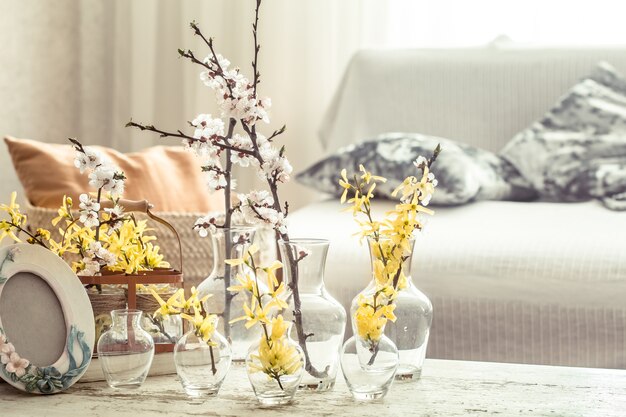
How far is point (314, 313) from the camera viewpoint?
1099 mm

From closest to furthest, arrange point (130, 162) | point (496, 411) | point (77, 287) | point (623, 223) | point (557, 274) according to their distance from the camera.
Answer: point (496, 411)
point (77, 287)
point (557, 274)
point (623, 223)
point (130, 162)

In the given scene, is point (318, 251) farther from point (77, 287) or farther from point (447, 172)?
point (447, 172)

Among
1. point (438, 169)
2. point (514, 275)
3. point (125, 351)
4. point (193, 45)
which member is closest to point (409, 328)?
point (125, 351)

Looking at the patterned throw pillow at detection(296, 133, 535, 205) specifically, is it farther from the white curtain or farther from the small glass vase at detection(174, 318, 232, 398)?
the small glass vase at detection(174, 318, 232, 398)

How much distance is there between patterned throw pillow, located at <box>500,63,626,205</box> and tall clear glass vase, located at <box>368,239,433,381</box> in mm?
1437

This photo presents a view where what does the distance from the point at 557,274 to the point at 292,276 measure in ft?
3.26

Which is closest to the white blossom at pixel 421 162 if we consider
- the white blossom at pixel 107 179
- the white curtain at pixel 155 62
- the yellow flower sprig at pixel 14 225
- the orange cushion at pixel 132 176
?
the white blossom at pixel 107 179

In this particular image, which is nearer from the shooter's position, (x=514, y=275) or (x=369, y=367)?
(x=369, y=367)

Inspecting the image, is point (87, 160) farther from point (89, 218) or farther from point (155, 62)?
point (155, 62)

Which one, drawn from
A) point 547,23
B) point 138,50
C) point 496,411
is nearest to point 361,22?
point 547,23

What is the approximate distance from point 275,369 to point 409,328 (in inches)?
8.0

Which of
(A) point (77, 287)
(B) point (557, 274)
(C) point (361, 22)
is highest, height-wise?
(C) point (361, 22)

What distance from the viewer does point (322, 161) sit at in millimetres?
2641

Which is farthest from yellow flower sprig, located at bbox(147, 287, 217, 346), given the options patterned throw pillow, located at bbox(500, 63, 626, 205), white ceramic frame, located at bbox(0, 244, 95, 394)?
patterned throw pillow, located at bbox(500, 63, 626, 205)
